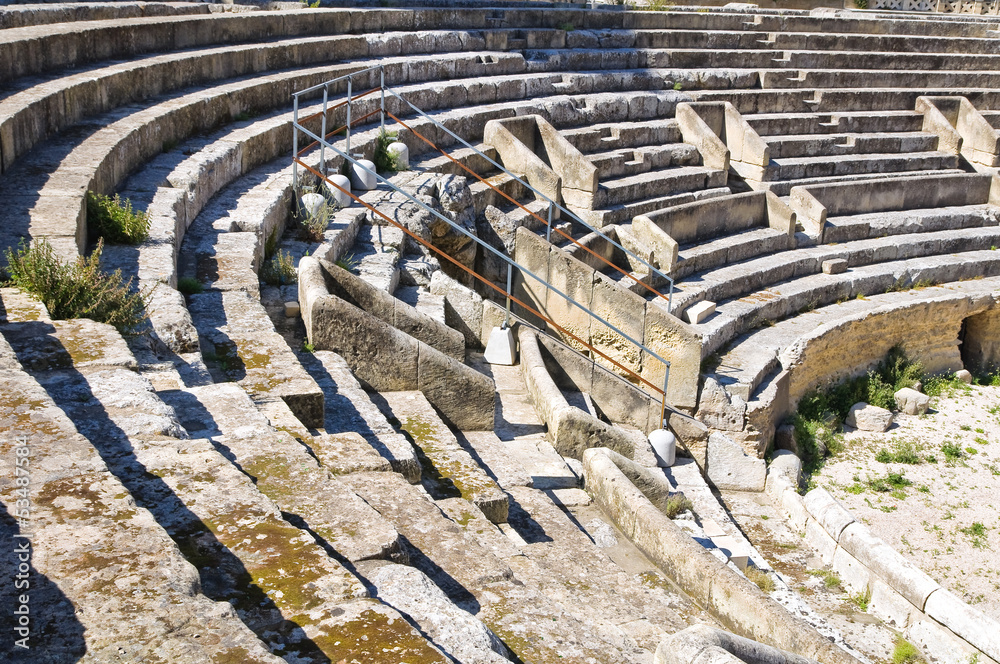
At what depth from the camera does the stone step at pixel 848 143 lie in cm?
1656

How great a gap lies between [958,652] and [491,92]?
34.7 ft

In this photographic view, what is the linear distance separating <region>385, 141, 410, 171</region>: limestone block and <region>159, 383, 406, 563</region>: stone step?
6844mm

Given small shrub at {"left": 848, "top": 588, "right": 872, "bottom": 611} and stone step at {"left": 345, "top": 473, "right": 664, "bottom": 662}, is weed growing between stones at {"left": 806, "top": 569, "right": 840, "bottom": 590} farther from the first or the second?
stone step at {"left": 345, "top": 473, "right": 664, "bottom": 662}

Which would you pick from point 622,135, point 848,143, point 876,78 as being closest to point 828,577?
point 622,135

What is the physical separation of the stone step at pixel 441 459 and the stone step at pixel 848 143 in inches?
463

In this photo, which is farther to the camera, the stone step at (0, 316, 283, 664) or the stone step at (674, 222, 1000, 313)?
the stone step at (674, 222, 1000, 313)

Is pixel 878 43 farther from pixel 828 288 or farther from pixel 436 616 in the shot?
pixel 436 616

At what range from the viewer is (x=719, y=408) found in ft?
33.3

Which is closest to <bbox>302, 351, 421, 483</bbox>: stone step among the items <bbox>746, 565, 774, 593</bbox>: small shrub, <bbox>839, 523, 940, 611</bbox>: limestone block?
<bbox>746, 565, 774, 593</bbox>: small shrub

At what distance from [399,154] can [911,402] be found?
7.60 meters

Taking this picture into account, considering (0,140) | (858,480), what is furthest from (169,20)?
(858,480)

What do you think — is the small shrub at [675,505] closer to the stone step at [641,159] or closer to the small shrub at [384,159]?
the small shrub at [384,159]

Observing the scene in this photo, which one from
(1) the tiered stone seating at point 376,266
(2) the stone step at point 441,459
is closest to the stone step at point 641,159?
(1) the tiered stone seating at point 376,266

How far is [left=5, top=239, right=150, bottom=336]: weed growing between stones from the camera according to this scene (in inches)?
200
